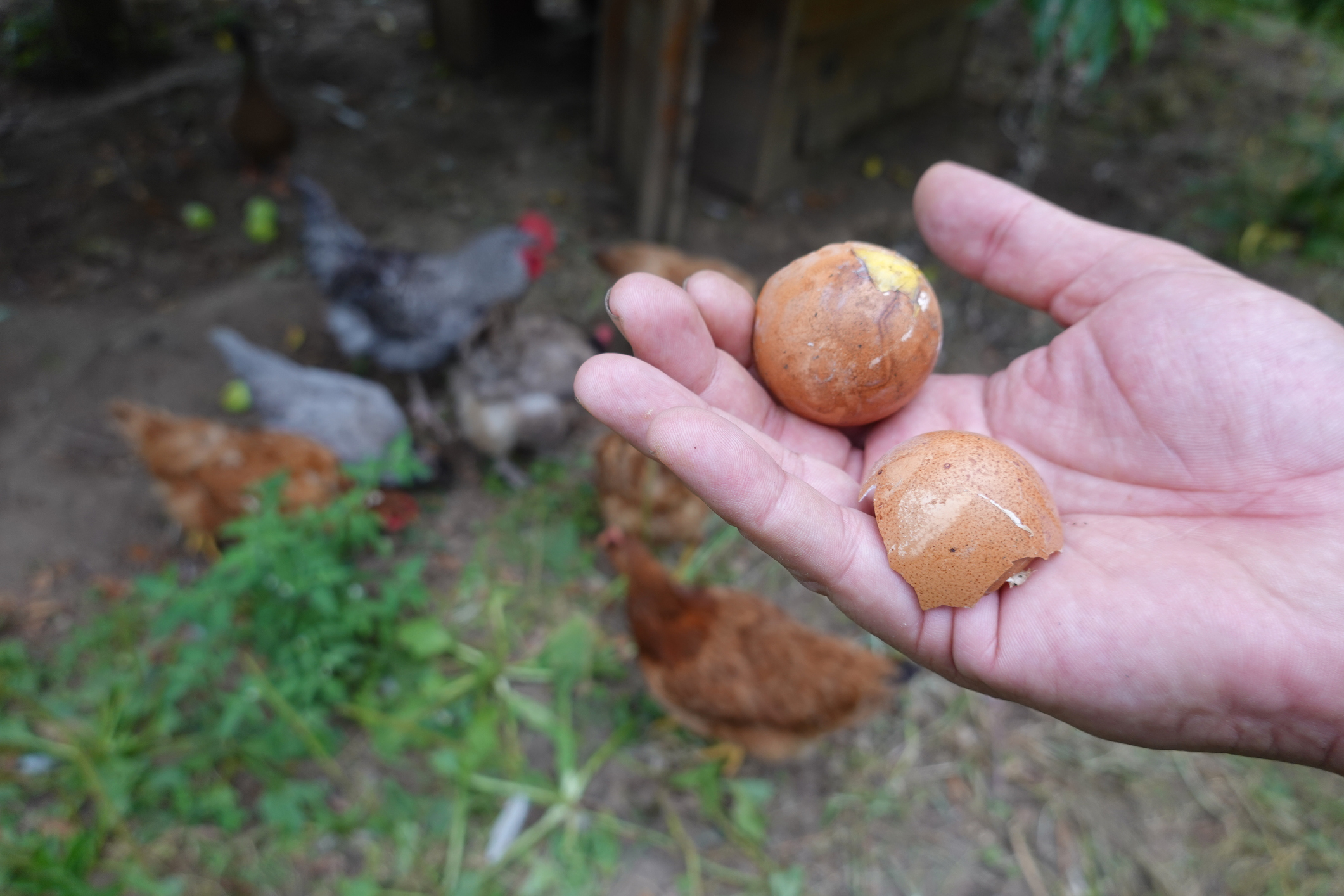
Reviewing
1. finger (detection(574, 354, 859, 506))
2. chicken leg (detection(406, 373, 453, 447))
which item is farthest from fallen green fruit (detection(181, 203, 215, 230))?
finger (detection(574, 354, 859, 506))

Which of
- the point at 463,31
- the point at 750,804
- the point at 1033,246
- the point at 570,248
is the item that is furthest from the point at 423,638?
the point at 463,31

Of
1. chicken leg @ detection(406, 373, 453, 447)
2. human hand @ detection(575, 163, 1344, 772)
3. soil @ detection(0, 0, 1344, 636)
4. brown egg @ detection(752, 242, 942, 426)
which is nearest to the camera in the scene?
human hand @ detection(575, 163, 1344, 772)

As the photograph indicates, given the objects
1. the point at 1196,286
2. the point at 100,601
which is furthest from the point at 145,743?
the point at 1196,286

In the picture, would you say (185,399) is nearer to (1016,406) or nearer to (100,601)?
(100,601)

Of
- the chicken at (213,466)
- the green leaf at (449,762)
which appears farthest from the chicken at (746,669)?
the chicken at (213,466)

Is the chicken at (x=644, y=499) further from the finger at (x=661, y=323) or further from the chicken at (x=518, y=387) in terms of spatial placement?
the finger at (x=661, y=323)

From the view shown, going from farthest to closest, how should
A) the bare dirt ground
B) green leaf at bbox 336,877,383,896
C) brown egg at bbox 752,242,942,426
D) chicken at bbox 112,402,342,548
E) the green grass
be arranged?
1. chicken at bbox 112,402,342,548
2. the bare dirt ground
3. the green grass
4. green leaf at bbox 336,877,383,896
5. brown egg at bbox 752,242,942,426

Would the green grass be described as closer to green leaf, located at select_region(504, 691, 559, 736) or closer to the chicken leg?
green leaf, located at select_region(504, 691, 559, 736)
